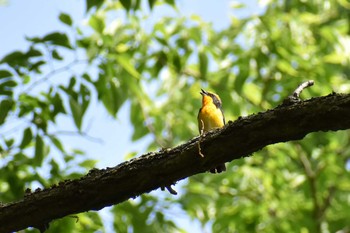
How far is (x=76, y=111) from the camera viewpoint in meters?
4.59

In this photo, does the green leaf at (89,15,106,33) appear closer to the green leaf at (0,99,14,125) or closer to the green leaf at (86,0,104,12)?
the green leaf at (86,0,104,12)

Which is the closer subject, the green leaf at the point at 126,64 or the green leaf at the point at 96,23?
the green leaf at the point at 126,64

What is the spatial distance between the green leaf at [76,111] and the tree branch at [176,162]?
5.30 ft

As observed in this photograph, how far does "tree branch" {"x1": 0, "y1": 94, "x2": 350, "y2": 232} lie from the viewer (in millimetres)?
2609

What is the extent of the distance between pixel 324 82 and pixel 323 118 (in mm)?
3688

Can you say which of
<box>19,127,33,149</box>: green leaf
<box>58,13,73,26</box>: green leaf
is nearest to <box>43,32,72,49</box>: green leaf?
<box>58,13,73,26</box>: green leaf

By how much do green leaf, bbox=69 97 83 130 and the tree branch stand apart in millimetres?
1615

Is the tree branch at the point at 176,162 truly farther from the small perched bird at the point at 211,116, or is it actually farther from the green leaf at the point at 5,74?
the small perched bird at the point at 211,116

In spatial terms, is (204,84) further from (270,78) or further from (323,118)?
(323,118)

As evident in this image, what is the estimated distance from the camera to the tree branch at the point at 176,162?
8.56ft

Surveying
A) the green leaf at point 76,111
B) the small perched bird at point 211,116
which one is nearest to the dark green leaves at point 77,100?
the green leaf at point 76,111

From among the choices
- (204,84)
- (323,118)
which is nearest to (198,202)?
(204,84)

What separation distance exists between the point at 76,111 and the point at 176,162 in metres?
1.94

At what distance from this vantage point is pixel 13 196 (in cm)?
478
